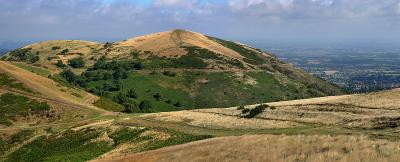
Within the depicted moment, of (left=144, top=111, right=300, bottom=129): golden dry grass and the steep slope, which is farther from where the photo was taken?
(left=144, top=111, right=300, bottom=129): golden dry grass

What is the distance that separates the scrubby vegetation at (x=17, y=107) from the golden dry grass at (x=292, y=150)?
226ft

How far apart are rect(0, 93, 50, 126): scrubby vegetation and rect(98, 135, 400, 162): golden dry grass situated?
68.9 m

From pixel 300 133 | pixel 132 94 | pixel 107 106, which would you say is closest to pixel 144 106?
pixel 132 94

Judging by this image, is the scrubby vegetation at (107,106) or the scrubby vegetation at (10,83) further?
the scrubby vegetation at (107,106)

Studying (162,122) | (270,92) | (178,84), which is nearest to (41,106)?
(162,122)

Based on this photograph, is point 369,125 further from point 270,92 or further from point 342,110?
point 270,92

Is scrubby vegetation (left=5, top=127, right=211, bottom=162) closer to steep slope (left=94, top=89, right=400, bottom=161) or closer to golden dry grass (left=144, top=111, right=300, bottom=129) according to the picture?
steep slope (left=94, top=89, right=400, bottom=161)

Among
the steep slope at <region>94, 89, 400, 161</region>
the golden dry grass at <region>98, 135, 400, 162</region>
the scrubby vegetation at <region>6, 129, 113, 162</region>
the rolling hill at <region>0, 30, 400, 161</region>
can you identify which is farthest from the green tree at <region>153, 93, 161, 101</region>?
the golden dry grass at <region>98, 135, 400, 162</region>

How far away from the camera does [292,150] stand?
30359 millimetres

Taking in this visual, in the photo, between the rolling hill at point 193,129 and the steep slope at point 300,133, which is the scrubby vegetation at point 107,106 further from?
the steep slope at point 300,133

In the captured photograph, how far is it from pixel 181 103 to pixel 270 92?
136ft

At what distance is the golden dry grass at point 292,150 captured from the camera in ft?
86.8

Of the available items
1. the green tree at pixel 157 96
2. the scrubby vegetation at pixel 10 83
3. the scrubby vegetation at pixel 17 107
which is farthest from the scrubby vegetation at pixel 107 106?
the green tree at pixel 157 96

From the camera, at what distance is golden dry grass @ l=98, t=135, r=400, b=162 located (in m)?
26.5
